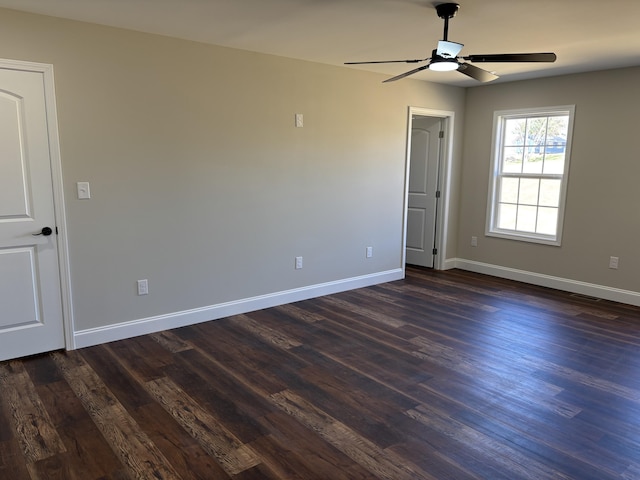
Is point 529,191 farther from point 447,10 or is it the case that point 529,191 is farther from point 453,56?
point 447,10

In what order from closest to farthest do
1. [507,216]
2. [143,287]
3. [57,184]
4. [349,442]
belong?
[349,442]
[57,184]
[143,287]
[507,216]

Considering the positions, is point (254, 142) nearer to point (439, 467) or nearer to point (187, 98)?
point (187, 98)

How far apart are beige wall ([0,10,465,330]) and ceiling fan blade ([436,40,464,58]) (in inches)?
74.7

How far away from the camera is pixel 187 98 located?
3.81 m

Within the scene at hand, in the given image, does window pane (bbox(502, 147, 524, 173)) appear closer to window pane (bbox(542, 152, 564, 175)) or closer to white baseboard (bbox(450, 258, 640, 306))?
window pane (bbox(542, 152, 564, 175))

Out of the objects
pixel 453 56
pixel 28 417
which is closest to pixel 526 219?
pixel 453 56

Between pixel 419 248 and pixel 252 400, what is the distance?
13.7ft

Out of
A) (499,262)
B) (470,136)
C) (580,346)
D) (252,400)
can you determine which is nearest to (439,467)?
(252,400)

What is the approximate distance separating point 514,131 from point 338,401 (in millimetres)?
4414

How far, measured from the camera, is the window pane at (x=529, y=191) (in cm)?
555

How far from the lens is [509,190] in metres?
5.81

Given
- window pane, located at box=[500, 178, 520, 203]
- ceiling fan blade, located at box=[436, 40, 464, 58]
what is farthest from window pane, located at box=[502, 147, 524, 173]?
ceiling fan blade, located at box=[436, 40, 464, 58]

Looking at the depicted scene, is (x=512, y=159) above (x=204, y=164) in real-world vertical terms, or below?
above

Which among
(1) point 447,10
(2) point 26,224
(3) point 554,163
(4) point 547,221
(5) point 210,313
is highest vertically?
(1) point 447,10
